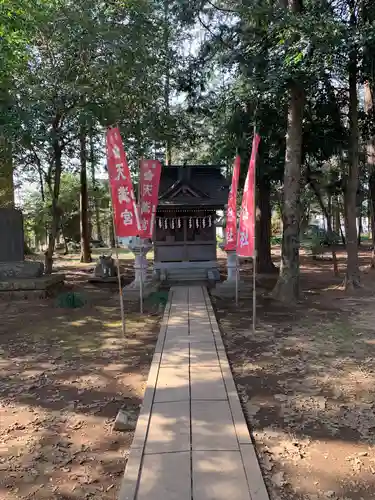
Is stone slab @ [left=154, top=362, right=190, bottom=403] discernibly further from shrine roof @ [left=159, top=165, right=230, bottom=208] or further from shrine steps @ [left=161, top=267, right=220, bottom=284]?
shrine roof @ [left=159, top=165, right=230, bottom=208]

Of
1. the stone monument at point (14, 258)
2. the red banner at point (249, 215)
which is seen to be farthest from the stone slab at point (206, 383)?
the stone monument at point (14, 258)

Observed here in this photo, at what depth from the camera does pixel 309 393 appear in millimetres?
4754

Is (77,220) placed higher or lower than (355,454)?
higher

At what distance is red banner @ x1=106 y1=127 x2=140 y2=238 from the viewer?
24.0 ft

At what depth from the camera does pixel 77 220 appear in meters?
33.2

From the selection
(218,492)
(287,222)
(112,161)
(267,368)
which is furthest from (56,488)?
(287,222)

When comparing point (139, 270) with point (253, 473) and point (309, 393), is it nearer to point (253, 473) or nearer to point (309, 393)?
point (309, 393)

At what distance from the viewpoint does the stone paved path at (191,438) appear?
2838 mm

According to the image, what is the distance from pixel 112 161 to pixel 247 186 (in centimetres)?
250

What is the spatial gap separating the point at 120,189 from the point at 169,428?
4.71 meters

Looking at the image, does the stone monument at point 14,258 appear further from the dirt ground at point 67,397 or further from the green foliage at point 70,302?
the dirt ground at point 67,397

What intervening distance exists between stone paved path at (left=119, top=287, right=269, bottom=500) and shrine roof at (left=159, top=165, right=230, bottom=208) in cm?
899

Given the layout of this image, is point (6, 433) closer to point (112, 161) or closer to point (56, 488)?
point (56, 488)

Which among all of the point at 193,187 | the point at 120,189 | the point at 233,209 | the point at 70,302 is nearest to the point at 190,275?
the point at 193,187
